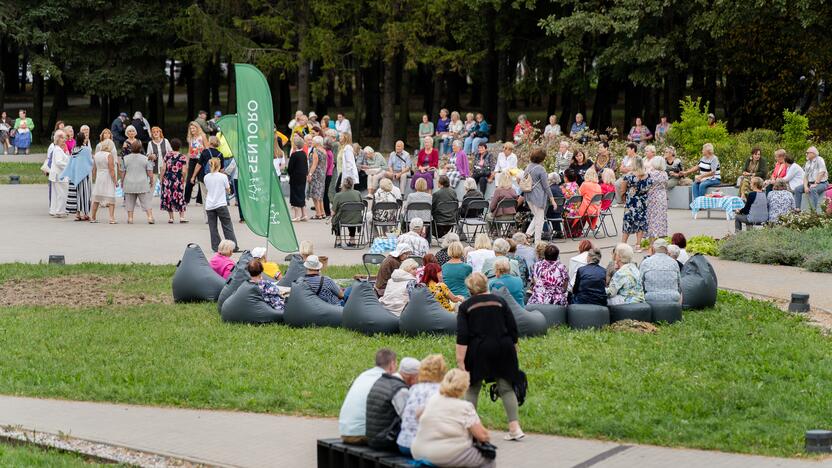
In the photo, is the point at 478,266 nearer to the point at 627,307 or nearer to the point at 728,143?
the point at 627,307

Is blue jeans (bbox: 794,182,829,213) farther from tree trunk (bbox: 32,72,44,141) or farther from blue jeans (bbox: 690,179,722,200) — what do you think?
tree trunk (bbox: 32,72,44,141)

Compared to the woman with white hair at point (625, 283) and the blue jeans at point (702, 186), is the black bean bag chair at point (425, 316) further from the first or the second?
the blue jeans at point (702, 186)

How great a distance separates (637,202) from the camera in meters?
21.5

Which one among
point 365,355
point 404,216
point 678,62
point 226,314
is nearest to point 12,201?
point 404,216

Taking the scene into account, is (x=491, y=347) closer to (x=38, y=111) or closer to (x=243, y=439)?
(x=243, y=439)

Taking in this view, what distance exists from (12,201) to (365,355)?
18347 millimetres

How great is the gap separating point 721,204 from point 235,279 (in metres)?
12.5

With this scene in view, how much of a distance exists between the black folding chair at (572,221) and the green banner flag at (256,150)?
6383mm

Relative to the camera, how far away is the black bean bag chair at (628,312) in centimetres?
1538

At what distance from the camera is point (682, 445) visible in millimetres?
10844

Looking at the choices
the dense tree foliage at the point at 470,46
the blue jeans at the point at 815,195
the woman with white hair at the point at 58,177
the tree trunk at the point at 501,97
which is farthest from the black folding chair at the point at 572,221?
the tree trunk at the point at 501,97

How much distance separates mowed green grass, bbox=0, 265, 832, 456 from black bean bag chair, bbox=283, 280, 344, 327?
0.85ft

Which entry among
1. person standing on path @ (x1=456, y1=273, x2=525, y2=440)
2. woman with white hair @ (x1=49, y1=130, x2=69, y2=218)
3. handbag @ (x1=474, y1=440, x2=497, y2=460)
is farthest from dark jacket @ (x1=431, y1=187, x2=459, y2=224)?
handbag @ (x1=474, y1=440, x2=497, y2=460)

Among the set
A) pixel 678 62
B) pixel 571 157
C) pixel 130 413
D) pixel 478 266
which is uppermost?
pixel 678 62
